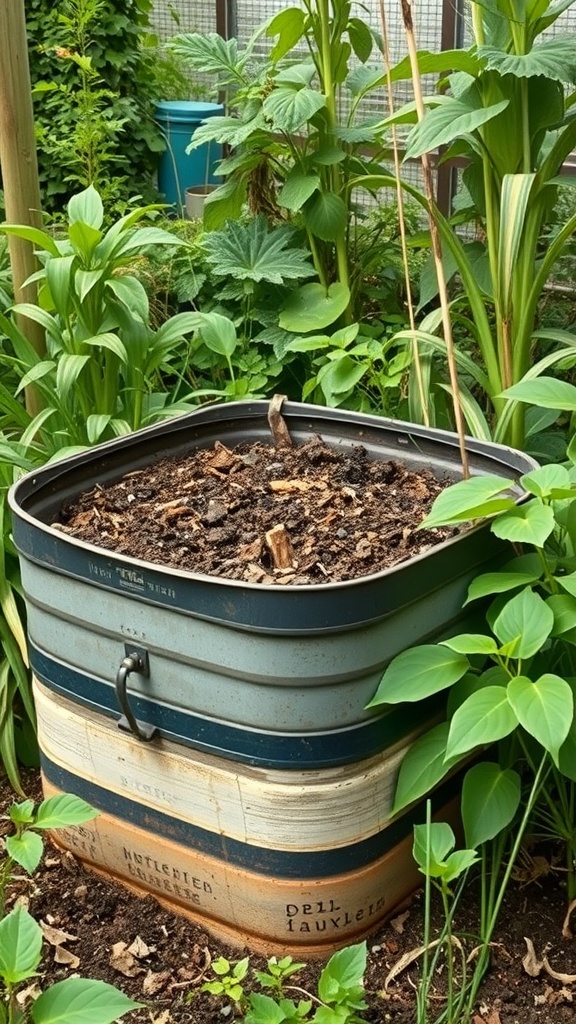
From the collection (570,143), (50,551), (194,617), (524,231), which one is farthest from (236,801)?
(570,143)

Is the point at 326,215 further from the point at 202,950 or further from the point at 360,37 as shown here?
the point at 202,950

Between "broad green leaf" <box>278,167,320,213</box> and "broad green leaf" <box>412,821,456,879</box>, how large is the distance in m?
1.51

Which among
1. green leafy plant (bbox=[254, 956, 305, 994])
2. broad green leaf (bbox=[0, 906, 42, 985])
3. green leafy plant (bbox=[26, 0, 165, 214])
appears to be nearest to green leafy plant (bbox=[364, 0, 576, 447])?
green leafy plant (bbox=[254, 956, 305, 994])

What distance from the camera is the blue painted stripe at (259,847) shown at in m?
1.46

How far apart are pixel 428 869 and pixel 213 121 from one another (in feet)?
6.23

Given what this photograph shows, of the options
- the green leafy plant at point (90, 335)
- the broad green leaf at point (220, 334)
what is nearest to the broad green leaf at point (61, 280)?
the green leafy plant at point (90, 335)

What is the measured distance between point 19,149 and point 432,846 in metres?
1.57

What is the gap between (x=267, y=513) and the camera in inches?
69.4

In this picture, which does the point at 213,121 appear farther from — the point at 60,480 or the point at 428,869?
the point at 428,869

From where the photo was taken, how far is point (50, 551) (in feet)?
5.13

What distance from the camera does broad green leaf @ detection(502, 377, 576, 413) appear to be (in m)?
1.56

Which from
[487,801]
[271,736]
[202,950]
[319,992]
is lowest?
[202,950]

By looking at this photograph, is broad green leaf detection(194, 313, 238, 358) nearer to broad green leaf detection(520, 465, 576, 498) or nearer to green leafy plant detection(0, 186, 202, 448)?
green leafy plant detection(0, 186, 202, 448)

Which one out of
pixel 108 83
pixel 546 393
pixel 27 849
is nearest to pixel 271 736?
pixel 27 849
